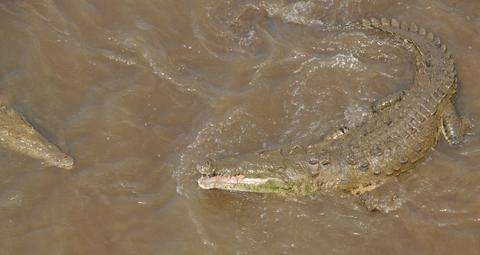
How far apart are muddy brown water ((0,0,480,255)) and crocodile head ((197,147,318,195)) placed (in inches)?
6.6

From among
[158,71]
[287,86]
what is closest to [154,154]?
[158,71]

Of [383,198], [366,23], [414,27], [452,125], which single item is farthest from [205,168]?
[414,27]

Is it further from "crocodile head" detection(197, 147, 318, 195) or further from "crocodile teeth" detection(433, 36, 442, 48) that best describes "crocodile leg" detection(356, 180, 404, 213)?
"crocodile teeth" detection(433, 36, 442, 48)

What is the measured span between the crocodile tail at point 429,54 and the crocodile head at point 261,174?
187 cm

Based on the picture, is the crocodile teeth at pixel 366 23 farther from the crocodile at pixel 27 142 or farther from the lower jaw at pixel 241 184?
the crocodile at pixel 27 142

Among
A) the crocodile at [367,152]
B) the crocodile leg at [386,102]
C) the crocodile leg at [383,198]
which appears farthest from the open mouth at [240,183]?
the crocodile leg at [386,102]

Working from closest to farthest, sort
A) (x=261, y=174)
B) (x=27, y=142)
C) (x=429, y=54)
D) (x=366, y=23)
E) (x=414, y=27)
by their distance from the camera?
1. (x=261, y=174)
2. (x=27, y=142)
3. (x=429, y=54)
4. (x=414, y=27)
5. (x=366, y=23)

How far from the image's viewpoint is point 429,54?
6.62 meters

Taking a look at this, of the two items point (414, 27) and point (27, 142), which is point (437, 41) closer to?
point (414, 27)

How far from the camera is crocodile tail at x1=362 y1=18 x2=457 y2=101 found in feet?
20.8

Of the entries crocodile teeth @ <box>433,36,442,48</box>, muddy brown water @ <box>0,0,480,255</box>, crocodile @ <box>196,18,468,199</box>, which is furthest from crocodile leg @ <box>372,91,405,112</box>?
crocodile teeth @ <box>433,36,442,48</box>

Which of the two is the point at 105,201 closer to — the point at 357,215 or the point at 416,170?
the point at 357,215

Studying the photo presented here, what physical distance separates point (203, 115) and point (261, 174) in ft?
3.51

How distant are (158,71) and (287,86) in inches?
61.8
